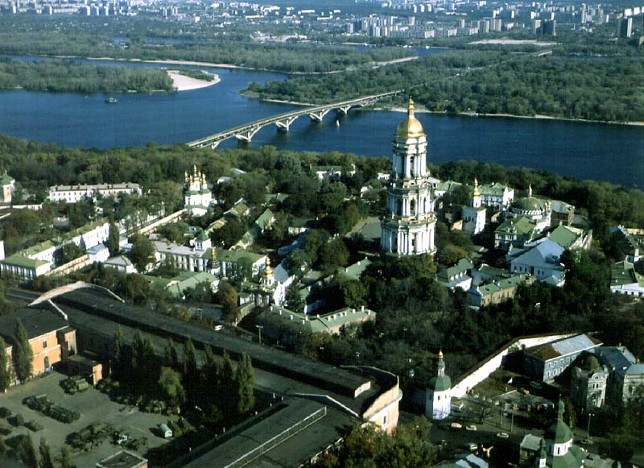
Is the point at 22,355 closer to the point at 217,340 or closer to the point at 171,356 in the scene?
the point at 171,356

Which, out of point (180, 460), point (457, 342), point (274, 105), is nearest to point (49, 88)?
point (274, 105)

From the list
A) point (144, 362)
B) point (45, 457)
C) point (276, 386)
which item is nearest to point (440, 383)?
point (276, 386)

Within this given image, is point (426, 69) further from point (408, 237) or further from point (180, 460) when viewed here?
point (180, 460)

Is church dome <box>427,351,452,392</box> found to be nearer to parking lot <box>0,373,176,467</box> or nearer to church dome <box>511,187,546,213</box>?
parking lot <box>0,373,176,467</box>

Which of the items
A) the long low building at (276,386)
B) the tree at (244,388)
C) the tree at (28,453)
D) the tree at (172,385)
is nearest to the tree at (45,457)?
the tree at (28,453)

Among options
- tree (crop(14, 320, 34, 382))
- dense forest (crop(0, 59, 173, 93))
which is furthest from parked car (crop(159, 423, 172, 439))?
dense forest (crop(0, 59, 173, 93))

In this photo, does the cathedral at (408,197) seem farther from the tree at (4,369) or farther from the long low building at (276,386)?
the tree at (4,369)
